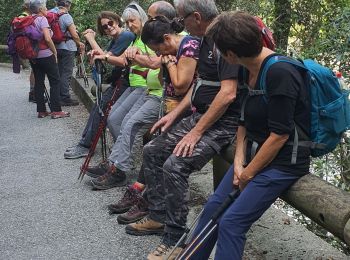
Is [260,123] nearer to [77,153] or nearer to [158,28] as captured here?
[158,28]

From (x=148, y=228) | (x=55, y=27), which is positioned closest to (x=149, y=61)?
(x=148, y=228)

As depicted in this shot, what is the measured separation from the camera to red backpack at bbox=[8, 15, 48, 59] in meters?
7.70

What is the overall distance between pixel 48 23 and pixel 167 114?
4837mm

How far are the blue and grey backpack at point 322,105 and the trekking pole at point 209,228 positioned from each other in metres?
0.43

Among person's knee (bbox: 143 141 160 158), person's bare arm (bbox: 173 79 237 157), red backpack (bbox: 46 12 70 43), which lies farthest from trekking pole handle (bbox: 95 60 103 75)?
red backpack (bbox: 46 12 70 43)

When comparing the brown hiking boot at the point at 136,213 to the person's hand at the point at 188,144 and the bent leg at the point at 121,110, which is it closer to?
the person's hand at the point at 188,144

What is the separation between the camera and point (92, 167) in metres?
5.45

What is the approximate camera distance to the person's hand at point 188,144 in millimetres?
3424

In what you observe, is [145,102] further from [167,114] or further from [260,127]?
[260,127]

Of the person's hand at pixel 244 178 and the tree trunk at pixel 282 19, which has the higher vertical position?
the tree trunk at pixel 282 19

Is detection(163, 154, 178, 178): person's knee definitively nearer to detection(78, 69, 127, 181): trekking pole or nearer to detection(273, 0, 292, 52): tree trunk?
detection(78, 69, 127, 181): trekking pole

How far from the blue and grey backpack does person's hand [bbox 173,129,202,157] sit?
2.71 ft

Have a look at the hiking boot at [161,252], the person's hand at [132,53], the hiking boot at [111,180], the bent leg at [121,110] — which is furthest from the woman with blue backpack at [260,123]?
the bent leg at [121,110]

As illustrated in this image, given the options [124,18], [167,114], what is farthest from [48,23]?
[167,114]
